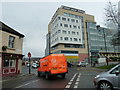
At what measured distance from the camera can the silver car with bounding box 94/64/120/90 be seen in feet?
18.7

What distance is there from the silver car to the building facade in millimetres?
14262

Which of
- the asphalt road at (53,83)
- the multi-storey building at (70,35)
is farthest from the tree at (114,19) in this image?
the multi-storey building at (70,35)

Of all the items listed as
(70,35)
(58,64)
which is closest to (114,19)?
(58,64)

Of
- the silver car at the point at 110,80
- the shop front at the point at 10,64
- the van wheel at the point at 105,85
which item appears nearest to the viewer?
the silver car at the point at 110,80

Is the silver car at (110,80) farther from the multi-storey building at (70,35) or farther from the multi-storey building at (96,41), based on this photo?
the multi-storey building at (96,41)

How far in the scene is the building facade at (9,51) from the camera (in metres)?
16.0

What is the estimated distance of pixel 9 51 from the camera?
56.4 ft

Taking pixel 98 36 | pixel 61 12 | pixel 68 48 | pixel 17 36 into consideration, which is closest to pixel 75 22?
pixel 61 12

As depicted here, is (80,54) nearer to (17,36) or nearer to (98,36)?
(98,36)

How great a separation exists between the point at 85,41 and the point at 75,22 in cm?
1297

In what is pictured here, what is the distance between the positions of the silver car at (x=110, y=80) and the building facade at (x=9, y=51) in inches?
561

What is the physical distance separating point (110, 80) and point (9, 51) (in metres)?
15.7

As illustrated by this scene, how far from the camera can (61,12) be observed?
→ 2270 inches

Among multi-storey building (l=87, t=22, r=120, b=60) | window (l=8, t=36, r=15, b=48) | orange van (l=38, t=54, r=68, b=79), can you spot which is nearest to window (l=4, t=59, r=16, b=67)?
window (l=8, t=36, r=15, b=48)
